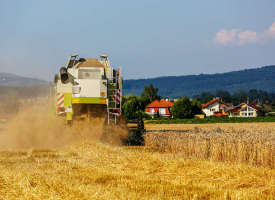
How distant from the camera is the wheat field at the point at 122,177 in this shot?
7.08m

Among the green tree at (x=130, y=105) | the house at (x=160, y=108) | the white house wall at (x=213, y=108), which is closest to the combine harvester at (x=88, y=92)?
Result: the green tree at (x=130, y=105)

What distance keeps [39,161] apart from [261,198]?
6.49 m

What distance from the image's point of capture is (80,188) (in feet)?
23.6

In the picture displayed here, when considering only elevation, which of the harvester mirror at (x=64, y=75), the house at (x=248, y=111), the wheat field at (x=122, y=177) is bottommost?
the wheat field at (x=122, y=177)

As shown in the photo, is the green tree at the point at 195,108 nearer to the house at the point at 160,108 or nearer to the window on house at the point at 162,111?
the house at the point at 160,108

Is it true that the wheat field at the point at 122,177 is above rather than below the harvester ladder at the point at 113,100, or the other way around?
below

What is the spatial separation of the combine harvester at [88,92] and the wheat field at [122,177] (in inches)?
101

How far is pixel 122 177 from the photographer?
895 centimetres

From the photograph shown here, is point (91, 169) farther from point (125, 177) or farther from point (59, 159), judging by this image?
point (59, 159)

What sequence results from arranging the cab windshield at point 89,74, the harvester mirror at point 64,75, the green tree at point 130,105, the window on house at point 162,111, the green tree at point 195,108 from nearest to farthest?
1. the harvester mirror at point 64,75
2. the cab windshield at point 89,74
3. the green tree at point 130,105
4. the green tree at point 195,108
5. the window on house at point 162,111

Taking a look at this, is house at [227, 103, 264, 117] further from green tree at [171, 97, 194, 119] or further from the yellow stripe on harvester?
the yellow stripe on harvester

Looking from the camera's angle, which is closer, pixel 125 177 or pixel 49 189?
pixel 49 189

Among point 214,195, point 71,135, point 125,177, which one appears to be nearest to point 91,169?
point 125,177

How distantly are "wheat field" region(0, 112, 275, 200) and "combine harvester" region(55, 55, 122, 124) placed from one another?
101 inches
